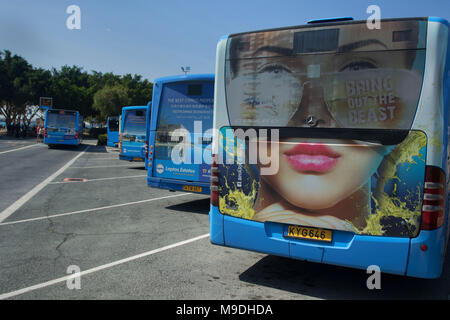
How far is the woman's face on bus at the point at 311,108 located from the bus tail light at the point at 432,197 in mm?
480

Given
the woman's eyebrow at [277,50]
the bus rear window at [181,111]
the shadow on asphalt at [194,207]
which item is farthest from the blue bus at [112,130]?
the woman's eyebrow at [277,50]

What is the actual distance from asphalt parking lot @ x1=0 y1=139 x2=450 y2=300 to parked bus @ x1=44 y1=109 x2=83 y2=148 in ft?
76.6

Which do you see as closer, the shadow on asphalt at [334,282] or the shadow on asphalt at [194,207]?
the shadow on asphalt at [334,282]

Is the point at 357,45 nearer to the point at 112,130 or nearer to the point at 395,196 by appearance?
the point at 395,196

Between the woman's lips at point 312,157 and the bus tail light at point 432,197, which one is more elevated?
the woman's lips at point 312,157

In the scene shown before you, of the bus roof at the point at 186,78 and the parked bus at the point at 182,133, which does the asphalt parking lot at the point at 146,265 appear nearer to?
the parked bus at the point at 182,133

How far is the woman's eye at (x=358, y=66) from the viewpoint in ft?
14.0

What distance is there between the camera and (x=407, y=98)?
161 inches

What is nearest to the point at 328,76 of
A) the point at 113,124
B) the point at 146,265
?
the point at 146,265

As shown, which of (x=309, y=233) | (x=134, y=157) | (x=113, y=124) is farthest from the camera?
(x=113, y=124)

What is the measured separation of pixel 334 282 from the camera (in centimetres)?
522

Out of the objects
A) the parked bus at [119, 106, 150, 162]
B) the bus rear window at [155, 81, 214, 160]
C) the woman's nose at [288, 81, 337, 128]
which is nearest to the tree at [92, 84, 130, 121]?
the parked bus at [119, 106, 150, 162]

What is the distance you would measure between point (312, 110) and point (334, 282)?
2.28 meters

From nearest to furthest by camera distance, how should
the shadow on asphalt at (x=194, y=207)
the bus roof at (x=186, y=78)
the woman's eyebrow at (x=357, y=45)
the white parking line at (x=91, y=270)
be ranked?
1. the woman's eyebrow at (x=357, y=45)
2. the white parking line at (x=91, y=270)
3. the bus roof at (x=186, y=78)
4. the shadow on asphalt at (x=194, y=207)
